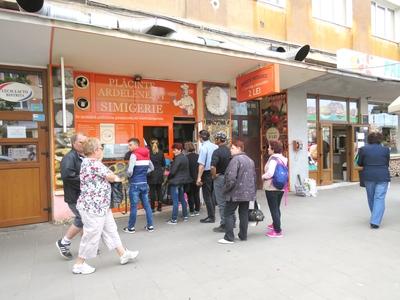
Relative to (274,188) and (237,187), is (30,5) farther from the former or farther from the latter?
(274,188)

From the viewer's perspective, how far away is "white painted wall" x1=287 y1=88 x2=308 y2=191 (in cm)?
999

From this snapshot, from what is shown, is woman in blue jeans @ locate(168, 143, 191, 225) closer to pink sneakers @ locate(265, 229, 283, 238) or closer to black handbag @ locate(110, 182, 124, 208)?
pink sneakers @ locate(265, 229, 283, 238)

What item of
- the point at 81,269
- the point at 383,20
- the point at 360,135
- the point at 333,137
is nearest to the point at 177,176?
the point at 81,269

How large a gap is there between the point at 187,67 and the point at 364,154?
392cm

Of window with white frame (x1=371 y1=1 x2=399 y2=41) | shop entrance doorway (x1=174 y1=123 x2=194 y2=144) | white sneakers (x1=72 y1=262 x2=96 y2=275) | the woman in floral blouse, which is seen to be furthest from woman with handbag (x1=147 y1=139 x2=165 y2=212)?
window with white frame (x1=371 y1=1 x2=399 y2=41)

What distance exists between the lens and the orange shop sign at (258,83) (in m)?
7.12

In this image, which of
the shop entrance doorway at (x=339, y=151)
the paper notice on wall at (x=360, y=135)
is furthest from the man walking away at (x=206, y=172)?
the paper notice on wall at (x=360, y=135)

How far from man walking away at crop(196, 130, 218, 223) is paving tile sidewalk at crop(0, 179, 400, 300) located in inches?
13.1

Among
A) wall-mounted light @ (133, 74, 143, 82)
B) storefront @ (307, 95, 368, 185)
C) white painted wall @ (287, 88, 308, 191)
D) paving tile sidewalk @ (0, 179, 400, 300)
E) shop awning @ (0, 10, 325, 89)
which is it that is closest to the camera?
paving tile sidewalk @ (0, 179, 400, 300)

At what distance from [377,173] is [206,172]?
2953 millimetres

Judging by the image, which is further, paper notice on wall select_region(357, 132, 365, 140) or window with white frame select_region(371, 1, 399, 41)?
window with white frame select_region(371, 1, 399, 41)

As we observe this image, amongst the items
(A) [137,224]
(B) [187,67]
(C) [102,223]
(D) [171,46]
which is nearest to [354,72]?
(B) [187,67]

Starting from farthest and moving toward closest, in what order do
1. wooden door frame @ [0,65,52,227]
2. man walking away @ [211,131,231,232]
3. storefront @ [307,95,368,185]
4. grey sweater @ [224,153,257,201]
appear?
storefront @ [307,95,368,185] < wooden door frame @ [0,65,52,227] < man walking away @ [211,131,231,232] < grey sweater @ [224,153,257,201]

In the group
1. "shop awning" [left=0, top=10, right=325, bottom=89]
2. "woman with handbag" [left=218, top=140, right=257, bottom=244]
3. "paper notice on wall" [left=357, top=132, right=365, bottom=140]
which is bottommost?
"woman with handbag" [left=218, top=140, right=257, bottom=244]
